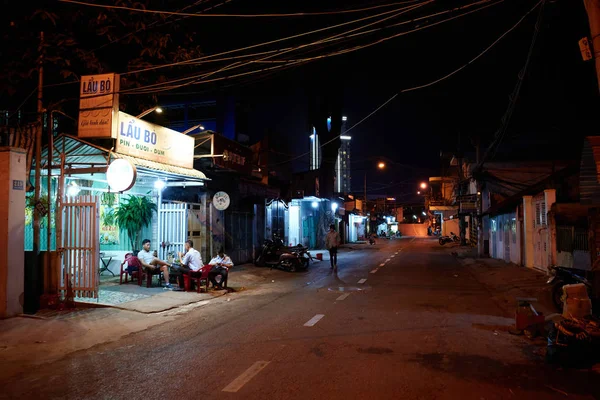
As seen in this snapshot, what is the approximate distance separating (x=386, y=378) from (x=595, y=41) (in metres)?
5.51

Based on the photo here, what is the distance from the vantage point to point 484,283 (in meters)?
15.2

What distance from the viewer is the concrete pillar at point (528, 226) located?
18344 millimetres

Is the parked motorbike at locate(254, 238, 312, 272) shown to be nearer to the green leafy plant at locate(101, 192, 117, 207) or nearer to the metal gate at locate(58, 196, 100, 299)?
the green leafy plant at locate(101, 192, 117, 207)

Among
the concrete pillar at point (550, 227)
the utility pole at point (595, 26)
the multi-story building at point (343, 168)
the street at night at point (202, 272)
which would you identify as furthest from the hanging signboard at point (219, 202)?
the multi-story building at point (343, 168)

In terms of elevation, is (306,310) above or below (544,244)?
below

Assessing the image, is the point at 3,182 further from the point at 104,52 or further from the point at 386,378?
the point at 386,378

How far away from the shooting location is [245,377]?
5.39m

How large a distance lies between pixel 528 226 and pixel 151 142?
1544 cm

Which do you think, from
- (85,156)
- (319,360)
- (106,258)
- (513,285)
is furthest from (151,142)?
(513,285)

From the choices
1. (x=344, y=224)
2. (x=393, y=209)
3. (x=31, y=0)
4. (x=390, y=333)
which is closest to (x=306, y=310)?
(x=390, y=333)

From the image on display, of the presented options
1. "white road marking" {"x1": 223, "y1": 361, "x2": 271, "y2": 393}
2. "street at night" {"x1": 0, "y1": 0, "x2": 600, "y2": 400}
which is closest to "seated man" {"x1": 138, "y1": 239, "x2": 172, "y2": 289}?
"street at night" {"x1": 0, "y1": 0, "x2": 600, "y2": 400}

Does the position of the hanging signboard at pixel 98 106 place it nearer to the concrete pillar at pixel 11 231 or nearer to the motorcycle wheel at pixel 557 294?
the concrete pillar at pixel 11 231

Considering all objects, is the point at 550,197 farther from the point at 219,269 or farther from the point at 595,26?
the point at 219,269

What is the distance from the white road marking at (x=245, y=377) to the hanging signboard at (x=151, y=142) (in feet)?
23.9
